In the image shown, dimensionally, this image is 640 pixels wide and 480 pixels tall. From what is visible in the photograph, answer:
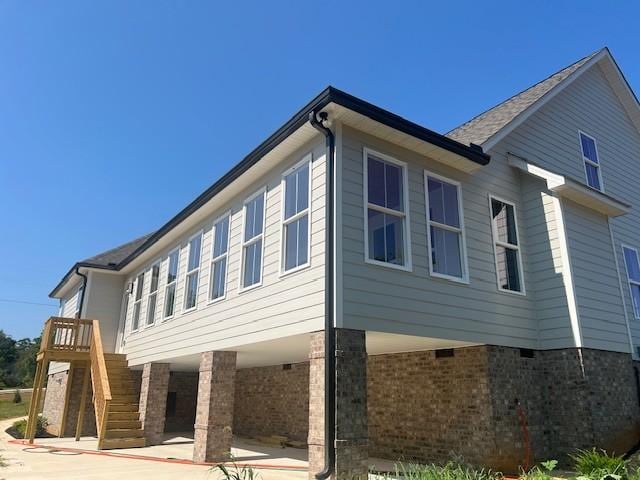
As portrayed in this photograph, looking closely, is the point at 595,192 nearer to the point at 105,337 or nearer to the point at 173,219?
the point at 173,219

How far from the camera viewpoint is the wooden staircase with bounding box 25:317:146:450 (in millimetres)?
12344

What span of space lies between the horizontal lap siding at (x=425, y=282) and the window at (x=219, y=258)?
13.8 feet

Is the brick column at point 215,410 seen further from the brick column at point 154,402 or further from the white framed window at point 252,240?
the brick column at point 154,402

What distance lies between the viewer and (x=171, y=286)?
13.3 meters

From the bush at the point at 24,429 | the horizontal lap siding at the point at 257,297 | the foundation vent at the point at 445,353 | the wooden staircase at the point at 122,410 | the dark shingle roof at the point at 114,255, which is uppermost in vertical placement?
the dark shingle roof at the point at 114,255

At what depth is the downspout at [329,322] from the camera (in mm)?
6059

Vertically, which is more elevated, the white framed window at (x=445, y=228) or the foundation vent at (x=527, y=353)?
the white framed window at (x=445, y=228)

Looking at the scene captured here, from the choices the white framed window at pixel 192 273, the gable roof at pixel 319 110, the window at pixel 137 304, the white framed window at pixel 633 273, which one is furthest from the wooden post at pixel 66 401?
the white framed window at pixel 633 273

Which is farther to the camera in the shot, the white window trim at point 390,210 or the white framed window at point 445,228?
the white framed window at point 445,228

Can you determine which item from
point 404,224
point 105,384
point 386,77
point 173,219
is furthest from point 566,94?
point 105,384

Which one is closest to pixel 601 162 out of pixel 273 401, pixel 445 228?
pixel 445 228

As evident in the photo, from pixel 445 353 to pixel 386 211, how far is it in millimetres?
3189

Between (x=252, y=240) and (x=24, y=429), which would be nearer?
(x=252, y=240)

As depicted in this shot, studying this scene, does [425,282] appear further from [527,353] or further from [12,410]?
[12,410]
